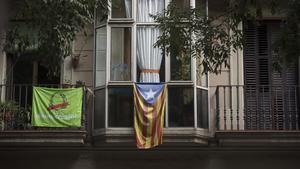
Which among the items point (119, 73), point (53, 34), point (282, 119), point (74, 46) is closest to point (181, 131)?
point (119, 73)

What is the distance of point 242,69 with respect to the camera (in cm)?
1287

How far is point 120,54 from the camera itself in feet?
39.8

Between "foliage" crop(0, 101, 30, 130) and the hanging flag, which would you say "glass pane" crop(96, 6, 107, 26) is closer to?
the hanging flag

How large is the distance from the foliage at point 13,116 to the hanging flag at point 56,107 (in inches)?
14.9

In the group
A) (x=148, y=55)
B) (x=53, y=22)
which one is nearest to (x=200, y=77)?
(x=148, y=55)

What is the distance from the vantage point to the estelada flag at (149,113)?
11.3m

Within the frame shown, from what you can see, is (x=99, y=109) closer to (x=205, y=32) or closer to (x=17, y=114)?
(x=17, y=114)

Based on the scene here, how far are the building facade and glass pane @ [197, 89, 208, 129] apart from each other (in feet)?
0.08

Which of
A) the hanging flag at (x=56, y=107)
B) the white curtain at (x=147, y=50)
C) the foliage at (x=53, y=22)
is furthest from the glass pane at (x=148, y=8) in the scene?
the foliage at (x=53, y=22)

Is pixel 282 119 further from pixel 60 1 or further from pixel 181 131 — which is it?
pixel 60 1

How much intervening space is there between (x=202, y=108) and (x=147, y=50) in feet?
6.19

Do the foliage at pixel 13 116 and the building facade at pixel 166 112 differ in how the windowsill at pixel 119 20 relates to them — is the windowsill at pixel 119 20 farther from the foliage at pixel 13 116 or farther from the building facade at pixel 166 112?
the foliage at pixel 13 116

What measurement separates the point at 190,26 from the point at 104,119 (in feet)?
12.7

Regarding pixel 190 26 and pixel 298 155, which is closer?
pixel 190 26
